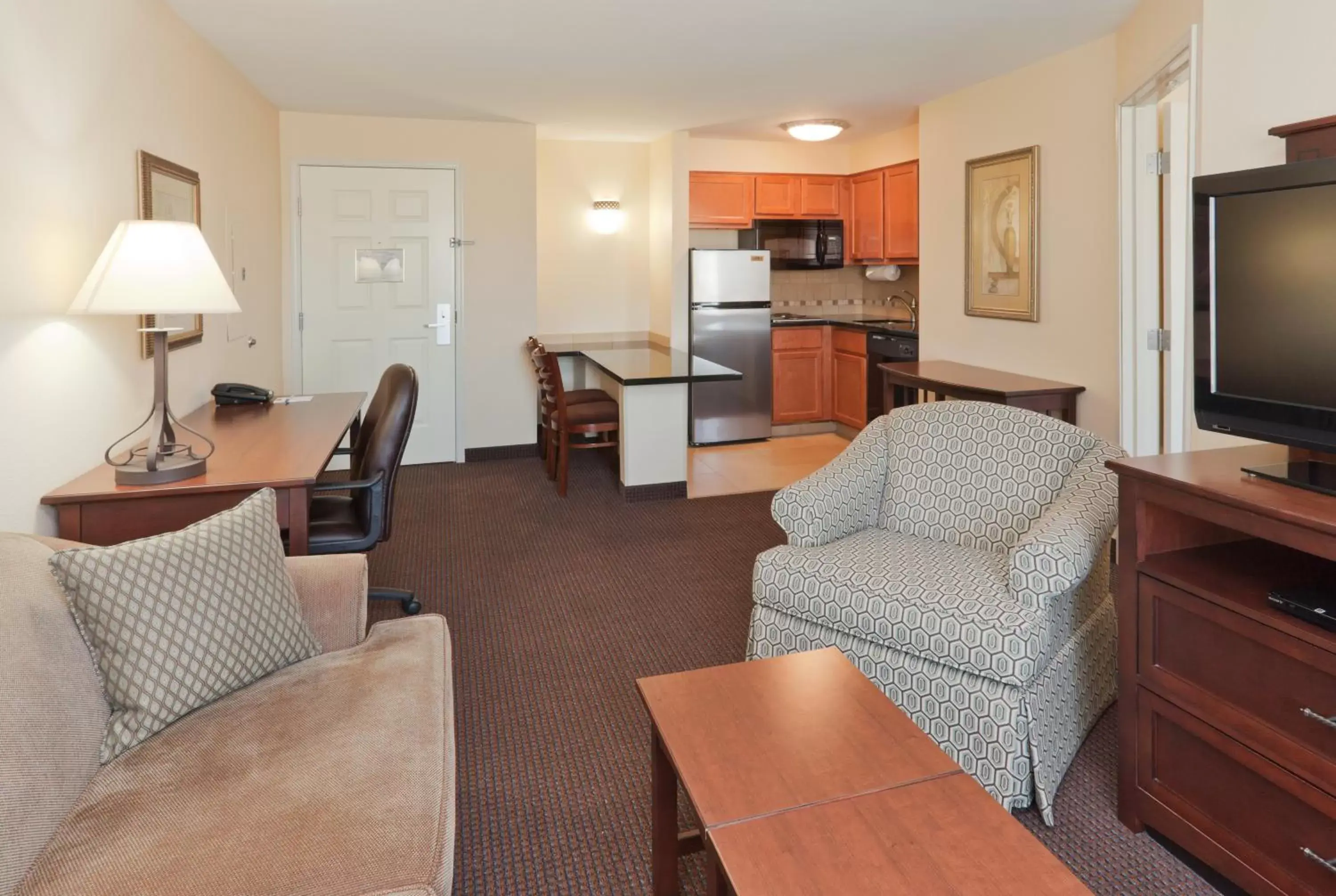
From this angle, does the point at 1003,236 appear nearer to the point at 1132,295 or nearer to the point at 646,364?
the point at 1132,295

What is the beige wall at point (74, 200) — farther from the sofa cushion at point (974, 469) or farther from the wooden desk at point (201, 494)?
the sofa cushion at point (974, 469)

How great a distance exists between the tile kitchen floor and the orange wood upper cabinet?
69.1 inches

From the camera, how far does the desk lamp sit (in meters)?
2.28

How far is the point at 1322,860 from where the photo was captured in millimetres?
1583

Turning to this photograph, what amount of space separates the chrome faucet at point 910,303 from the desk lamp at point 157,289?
5.26 meters

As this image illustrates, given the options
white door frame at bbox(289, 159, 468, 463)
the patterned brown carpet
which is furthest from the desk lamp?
white door frame at bbox(289, 159, 468, 463)

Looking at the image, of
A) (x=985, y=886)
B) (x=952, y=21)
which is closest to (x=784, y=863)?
(x=985, y=886)

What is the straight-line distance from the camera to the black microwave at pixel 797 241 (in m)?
7.20

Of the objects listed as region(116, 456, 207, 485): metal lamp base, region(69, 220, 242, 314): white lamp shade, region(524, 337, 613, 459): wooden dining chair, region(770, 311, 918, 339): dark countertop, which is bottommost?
region(116, 456, 207, 485): metal lamp base

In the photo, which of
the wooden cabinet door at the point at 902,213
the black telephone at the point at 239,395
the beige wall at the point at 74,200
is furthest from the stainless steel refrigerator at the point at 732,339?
the beige wall at the point at 74,200

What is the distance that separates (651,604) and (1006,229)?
2.78m

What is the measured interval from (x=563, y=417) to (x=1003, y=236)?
2.59 metres

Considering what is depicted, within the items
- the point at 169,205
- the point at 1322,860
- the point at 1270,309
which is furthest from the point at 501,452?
the point at 1322,860

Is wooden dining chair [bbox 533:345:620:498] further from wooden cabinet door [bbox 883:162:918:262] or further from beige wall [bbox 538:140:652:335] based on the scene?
wooden cabinet door [bbox 883:162:918:262]
